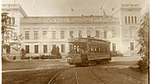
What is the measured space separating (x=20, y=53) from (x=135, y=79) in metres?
1.09

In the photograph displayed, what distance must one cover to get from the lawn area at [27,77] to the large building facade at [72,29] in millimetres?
189

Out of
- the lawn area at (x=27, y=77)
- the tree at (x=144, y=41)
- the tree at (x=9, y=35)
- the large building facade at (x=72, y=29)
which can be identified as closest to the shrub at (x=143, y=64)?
the tree at (x=144, y=41)

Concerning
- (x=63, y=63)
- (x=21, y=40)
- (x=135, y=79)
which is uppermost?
(x=21, y=40)

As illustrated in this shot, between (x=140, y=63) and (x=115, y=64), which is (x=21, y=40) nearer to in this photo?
(x=115, y=64)

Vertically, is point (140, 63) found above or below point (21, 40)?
below

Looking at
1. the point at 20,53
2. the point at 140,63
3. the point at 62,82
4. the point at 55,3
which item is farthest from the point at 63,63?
the point at 140,63

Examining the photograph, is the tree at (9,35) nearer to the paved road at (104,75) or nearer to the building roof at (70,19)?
the building roof at (70,19)

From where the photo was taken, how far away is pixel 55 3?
250 centimetres

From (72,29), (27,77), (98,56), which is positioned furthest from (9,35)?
(98,56)

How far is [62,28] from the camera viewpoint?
247 cm

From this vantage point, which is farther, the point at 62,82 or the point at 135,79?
the point at 135,79

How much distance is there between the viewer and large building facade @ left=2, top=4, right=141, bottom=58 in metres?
2.43

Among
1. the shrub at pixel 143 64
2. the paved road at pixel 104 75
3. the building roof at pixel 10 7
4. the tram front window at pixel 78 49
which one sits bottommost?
the paved road at pixel 104 75

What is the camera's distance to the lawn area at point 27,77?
229 cm
